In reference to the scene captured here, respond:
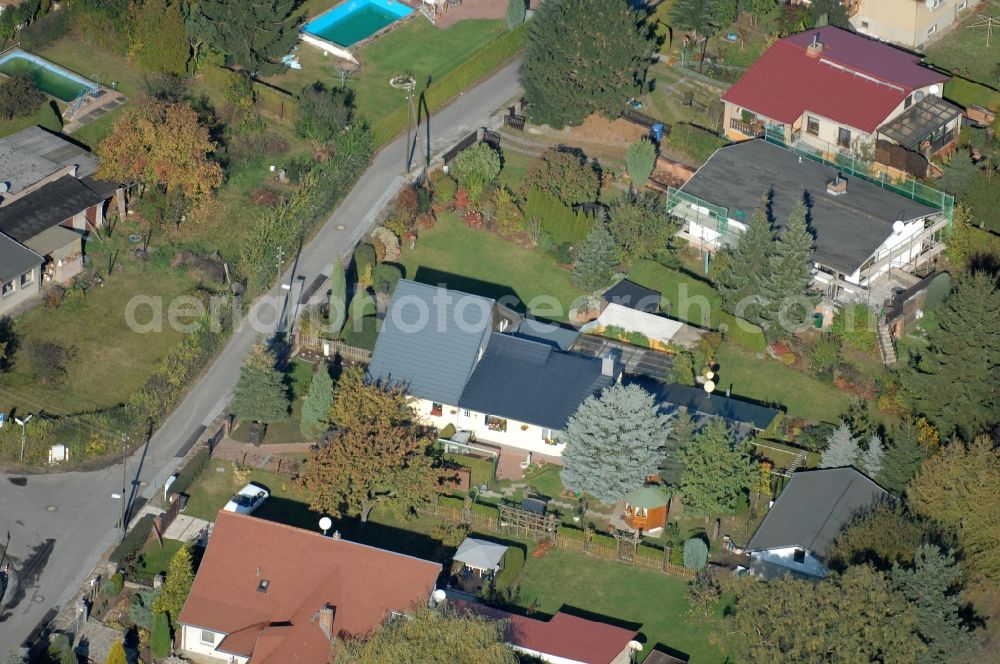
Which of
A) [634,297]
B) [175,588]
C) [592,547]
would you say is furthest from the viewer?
[634,297]

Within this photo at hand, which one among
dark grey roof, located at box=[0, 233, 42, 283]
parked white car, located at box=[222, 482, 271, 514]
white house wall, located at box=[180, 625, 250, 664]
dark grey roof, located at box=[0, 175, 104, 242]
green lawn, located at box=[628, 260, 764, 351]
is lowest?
white house wall, located at box=[180, 625, 250, 664]

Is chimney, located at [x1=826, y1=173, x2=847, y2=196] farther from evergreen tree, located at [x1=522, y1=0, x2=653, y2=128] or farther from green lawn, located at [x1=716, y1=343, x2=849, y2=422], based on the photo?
evergreen tree, located at [x1=522, y1=0, x2=653, y2=128]

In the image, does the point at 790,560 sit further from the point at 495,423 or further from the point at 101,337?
the point at 101,337

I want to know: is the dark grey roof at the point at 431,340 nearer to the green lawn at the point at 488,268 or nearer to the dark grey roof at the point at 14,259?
the green lawn at the point at 488,268

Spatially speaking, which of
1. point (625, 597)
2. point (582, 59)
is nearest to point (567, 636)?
point (625, 597)

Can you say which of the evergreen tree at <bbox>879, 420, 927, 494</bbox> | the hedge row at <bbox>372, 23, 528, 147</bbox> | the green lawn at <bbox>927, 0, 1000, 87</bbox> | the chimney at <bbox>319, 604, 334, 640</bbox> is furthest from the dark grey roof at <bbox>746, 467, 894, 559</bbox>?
the green lawn at <bbox>927, 0, 1000, 87</bbox>

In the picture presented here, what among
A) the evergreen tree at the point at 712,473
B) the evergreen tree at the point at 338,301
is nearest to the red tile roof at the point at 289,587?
the evergreen tree at the point at 712,473
